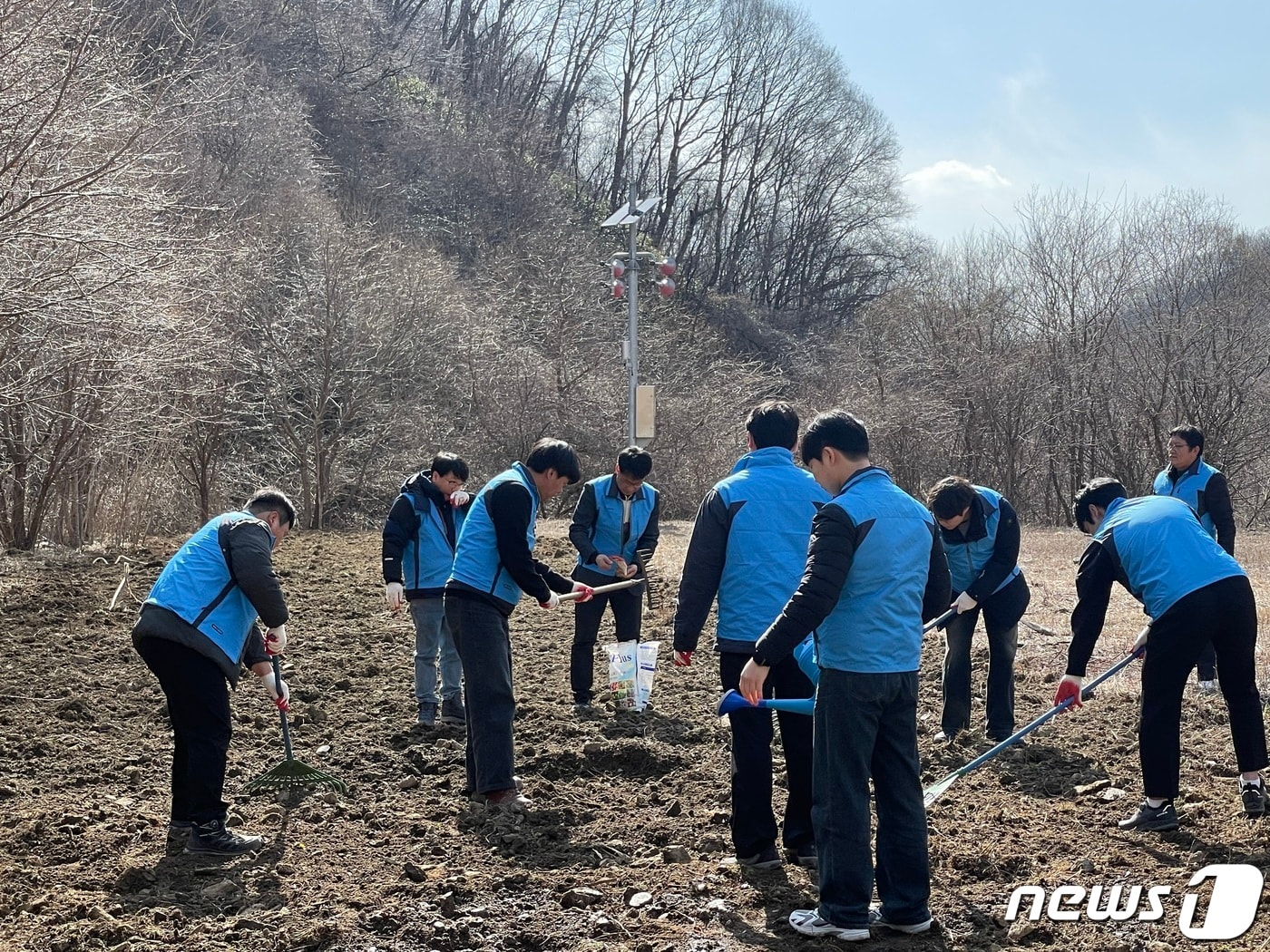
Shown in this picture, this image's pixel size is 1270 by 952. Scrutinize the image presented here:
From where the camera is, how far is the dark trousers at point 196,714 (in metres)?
5.23

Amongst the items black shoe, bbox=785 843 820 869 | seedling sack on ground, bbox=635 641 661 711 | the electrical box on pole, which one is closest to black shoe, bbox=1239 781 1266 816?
black shoe, bbox=785 843 820 869

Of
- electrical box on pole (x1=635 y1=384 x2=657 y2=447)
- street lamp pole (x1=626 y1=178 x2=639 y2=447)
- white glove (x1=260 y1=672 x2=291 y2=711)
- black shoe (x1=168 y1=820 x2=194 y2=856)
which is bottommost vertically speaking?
black shoe (x1=168 y1=820 x2=194 y2=856)

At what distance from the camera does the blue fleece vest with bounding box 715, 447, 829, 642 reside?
16.7 ft

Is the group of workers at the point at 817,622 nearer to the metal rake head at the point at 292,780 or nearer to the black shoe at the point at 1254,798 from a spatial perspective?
the black shoe at the point at 1254,798

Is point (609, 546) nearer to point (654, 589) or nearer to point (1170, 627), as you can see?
point (1170, 627)

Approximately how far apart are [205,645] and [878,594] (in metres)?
2.92

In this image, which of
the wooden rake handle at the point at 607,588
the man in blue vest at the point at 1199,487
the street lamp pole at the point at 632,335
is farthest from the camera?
the street lamp pole at the point at 632,335

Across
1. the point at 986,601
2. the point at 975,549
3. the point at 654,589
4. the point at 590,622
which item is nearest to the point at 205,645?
the point at 590,622

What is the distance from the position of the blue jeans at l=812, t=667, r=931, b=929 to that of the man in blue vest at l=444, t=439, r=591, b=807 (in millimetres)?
2068

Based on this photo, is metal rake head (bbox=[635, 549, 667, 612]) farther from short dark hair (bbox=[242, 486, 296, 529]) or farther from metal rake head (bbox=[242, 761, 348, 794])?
short dark hair (bbox=[242, 486, 296, 529])

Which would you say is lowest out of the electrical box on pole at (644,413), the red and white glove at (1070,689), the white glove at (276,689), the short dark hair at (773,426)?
the white glove at (276,689)

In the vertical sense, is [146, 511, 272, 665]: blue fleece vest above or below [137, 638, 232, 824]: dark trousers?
above

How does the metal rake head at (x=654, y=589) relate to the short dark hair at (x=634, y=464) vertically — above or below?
below
